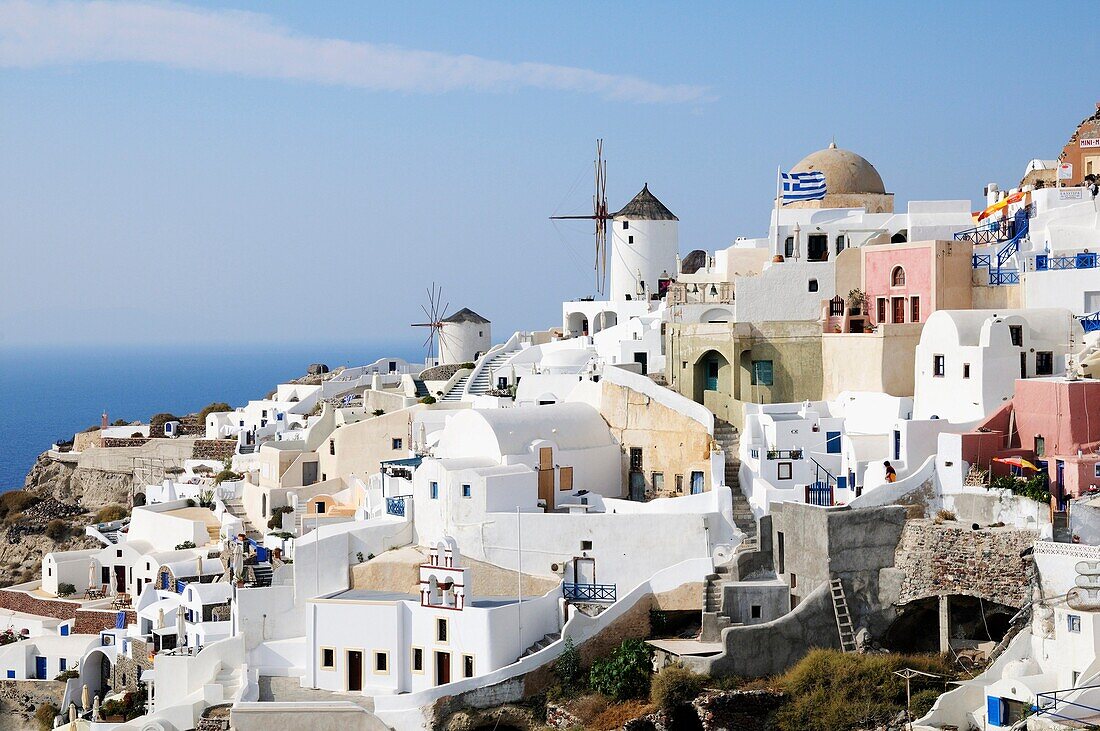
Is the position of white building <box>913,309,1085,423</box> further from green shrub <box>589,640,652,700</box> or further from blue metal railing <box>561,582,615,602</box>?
green shrub <box>589,640,652,700</box>

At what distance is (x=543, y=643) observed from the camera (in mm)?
29297

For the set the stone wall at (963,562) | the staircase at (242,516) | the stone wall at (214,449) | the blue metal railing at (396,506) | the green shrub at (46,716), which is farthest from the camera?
the stone wall at (214,449)

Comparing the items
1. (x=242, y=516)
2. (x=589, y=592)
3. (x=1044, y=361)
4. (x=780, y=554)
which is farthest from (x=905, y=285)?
(x=242, y=516)

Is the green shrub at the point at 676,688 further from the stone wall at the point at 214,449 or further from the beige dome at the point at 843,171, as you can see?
the stone wall at the point at 214,449

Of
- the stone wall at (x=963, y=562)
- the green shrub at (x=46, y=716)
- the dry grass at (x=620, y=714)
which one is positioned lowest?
the green shrub at (x=46, y=716)

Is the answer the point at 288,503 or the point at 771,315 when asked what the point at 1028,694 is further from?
the point at 288,503

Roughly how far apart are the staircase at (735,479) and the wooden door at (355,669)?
8149 mm

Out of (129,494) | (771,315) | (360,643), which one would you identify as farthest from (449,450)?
(129,494)

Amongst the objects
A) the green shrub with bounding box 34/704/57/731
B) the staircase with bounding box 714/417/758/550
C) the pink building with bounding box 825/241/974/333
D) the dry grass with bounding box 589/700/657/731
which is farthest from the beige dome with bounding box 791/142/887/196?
the green shrub with bounding box 34/704/57/731

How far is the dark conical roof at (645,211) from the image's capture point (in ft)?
166

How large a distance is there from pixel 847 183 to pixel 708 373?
812cm

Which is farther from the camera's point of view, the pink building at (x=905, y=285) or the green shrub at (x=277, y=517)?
the green shrub at (x=277, y=517)

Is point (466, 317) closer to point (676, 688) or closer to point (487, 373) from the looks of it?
point (487, 373)

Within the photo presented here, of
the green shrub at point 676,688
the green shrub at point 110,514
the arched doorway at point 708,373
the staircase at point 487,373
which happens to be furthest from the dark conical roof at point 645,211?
the green shrub at point 676,688
